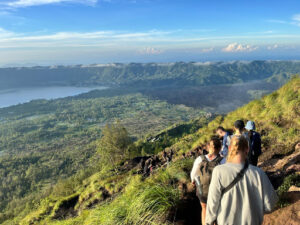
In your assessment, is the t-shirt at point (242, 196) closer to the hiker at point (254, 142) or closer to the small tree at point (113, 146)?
the hiker at point (254, 142)

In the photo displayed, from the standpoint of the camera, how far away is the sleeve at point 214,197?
2.78m

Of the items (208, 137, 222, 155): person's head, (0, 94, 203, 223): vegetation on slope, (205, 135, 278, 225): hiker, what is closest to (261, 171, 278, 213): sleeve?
(205, 135, 278, 225): hiker

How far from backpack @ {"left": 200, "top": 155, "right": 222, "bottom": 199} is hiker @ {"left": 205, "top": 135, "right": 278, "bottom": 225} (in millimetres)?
816

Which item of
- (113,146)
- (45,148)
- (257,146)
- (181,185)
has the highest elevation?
(257,146)

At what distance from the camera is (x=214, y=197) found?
2.86 meters

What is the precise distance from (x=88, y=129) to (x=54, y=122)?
4899cm

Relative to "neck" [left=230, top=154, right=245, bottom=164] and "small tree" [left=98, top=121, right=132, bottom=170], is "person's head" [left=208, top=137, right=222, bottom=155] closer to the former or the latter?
"neck" [left=230, top=154, right=245, bottom=164]

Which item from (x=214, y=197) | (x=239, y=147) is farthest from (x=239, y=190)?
(x=239, y=147)

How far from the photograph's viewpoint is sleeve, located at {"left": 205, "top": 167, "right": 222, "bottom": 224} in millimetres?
2781

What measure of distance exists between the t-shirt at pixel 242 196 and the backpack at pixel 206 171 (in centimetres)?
80

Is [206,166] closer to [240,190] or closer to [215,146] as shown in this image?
[215,146]

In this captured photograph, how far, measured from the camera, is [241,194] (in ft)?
9.05

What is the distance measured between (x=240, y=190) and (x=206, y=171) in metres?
1.00

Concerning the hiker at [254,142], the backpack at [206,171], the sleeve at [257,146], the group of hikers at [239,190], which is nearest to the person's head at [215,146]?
the backpack at [206,171]
